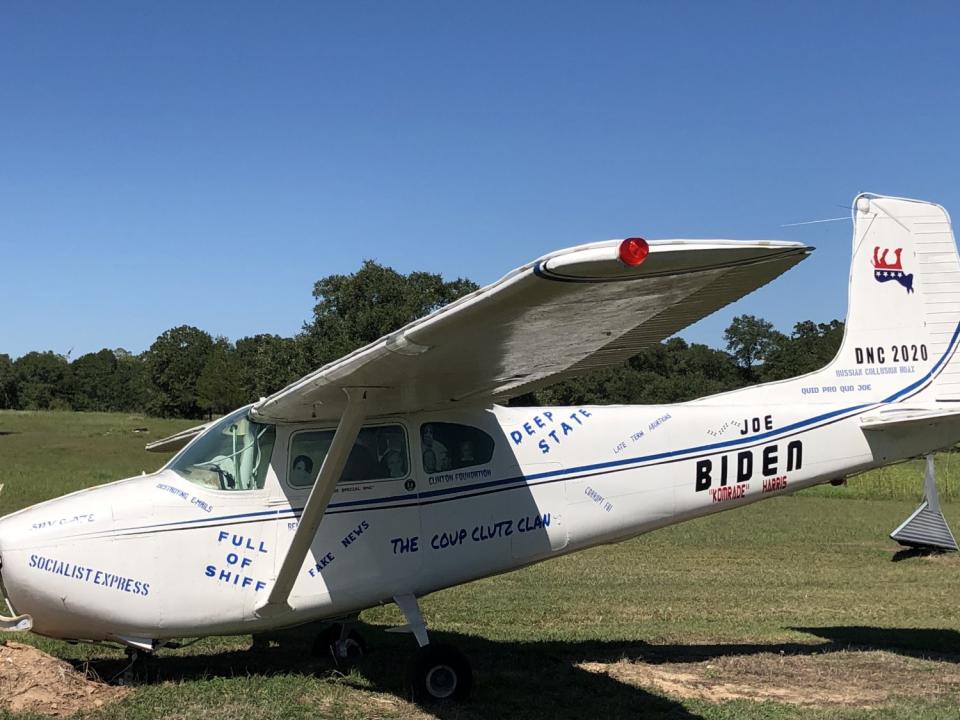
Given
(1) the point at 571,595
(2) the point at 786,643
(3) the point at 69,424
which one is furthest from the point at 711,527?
(3) the point at 69,424

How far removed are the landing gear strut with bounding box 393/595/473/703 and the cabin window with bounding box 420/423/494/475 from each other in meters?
1.31

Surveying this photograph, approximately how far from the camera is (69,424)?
6481 cm

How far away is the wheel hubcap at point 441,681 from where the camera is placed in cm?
691

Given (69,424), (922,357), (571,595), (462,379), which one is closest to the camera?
(462,379)

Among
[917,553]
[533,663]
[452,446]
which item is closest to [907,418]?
[533,663]

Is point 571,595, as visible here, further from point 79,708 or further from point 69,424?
point 69,424

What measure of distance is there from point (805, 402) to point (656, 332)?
3511 mm

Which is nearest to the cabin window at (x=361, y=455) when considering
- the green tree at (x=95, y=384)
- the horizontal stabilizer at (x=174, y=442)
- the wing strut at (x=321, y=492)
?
the wing strut at (x=321, y=492)

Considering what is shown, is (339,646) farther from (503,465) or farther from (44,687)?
(44,687)

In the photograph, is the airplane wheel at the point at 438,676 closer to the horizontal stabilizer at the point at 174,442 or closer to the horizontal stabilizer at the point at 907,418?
the horizontal stabilizer at the point at 174,442

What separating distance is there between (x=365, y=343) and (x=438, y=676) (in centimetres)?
6342

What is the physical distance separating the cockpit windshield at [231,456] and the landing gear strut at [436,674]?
Answer: 1.70 meters

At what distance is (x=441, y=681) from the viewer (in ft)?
22.8

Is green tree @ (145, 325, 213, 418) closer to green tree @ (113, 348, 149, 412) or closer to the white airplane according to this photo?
green tree @ (113, 348, 149, 412)
